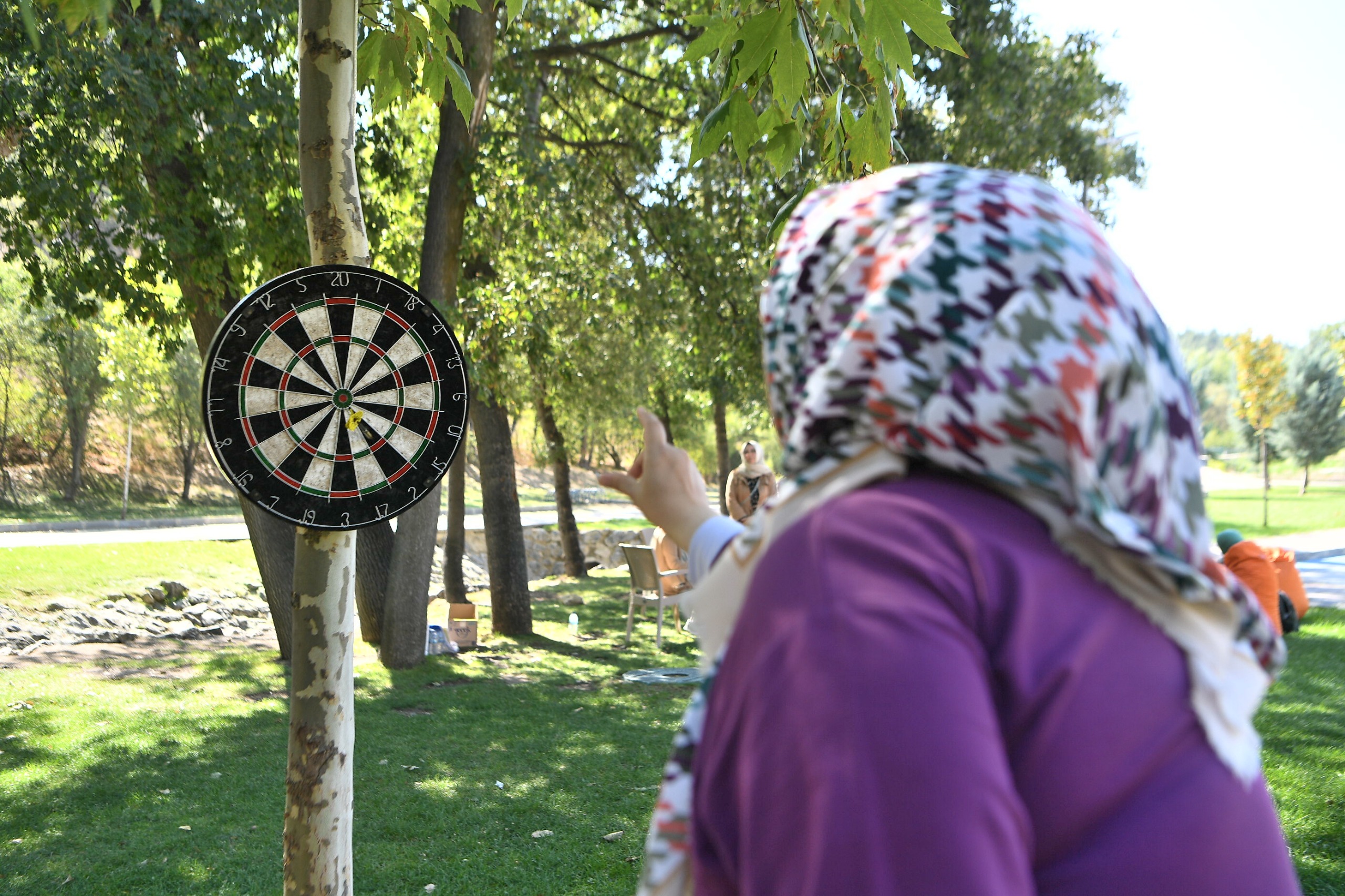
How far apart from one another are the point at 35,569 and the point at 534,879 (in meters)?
13.6

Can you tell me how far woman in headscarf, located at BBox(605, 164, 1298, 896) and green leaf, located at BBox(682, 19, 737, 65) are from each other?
6.99 ft

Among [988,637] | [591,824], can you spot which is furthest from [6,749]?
[988,637]

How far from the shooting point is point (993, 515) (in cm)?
80

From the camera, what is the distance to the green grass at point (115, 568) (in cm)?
1375

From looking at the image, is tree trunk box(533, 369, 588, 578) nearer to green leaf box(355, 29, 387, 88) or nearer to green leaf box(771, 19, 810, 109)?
green leaf box(355, 29, 387, 88)

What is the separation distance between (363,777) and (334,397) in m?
4.02

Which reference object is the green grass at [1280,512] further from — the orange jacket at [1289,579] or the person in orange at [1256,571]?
the person in orange at [1256,571]

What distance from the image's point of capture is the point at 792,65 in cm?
262

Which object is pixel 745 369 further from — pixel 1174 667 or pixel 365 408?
pixel 1174 667

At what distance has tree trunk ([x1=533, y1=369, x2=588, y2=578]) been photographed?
50.7ft

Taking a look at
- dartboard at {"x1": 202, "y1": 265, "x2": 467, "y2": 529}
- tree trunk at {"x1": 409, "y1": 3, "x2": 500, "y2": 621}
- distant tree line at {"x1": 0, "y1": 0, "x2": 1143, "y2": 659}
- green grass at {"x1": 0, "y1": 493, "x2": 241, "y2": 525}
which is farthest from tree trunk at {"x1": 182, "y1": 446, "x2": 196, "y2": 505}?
dartboard at {"x1": 202, "y1": 265, "x2": 467, "y2": 529}

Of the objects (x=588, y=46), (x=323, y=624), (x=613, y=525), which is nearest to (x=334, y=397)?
(x=323, y=624)

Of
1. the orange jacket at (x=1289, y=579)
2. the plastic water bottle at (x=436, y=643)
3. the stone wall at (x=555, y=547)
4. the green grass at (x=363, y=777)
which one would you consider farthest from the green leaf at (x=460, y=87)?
the stone wall at (x=555, y=547)

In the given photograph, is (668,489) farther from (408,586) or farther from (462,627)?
(462,627)
